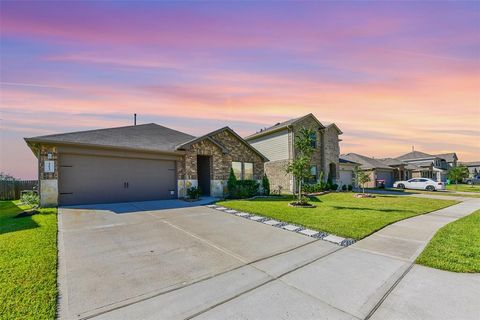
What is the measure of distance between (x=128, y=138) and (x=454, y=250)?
1465 centimetres

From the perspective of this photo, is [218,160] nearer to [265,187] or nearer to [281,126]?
[265,187]

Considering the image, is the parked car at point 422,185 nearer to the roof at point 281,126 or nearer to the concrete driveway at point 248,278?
the roof at point 281,126

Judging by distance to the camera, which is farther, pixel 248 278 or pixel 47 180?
pixel 47 180

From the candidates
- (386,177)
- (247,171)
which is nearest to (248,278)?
(247,171)

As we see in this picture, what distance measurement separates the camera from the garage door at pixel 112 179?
1076 centimetres

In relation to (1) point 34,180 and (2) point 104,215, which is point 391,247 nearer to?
(2) point 104,215

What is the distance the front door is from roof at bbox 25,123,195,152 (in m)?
2.20

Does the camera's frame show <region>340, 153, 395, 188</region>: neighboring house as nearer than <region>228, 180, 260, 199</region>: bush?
No

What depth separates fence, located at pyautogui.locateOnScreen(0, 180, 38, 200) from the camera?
15484mm

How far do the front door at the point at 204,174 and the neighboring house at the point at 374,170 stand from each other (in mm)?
18920

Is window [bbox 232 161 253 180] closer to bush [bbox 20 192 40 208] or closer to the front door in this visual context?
the front door

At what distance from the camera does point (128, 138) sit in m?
A: 13.5

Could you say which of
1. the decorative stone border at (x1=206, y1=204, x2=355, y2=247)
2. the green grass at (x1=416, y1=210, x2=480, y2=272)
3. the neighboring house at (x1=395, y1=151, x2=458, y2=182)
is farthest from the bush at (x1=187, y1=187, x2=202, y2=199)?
the neighboring house at (x1=395, y1=151, x2=458, y2=182)

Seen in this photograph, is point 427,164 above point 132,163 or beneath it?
beneath
